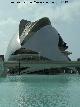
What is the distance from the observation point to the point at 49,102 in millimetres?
21047

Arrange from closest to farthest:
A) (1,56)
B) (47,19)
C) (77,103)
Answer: (77,103) → (47,19) → (1,56)

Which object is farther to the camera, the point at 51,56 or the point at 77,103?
the point at 51,56

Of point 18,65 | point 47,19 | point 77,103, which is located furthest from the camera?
point 47,19

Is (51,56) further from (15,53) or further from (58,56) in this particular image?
(15,53)

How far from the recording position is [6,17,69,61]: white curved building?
82.7 m

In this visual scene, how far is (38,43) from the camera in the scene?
85.0 metres

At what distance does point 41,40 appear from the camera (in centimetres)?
8538

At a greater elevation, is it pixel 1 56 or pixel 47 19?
pixel 47 19

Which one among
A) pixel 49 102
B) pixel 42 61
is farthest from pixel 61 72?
pixel 49 102

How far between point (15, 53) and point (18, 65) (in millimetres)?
9349

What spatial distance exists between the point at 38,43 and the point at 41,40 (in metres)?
1.04

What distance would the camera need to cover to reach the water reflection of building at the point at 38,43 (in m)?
82.8

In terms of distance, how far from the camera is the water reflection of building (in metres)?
82.8

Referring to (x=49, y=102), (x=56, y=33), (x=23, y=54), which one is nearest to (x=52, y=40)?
(x=56, y=33)
